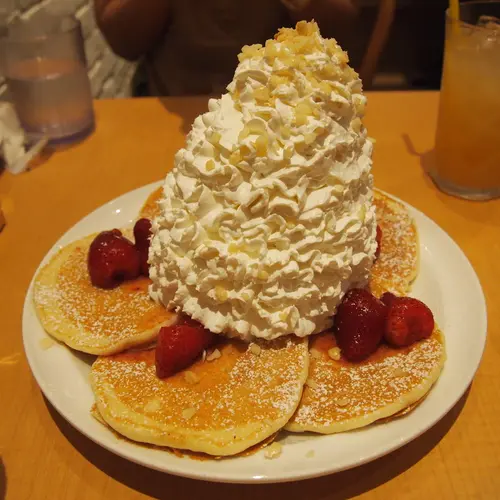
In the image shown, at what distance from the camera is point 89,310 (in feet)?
3.79

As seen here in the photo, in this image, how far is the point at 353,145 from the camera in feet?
3.57

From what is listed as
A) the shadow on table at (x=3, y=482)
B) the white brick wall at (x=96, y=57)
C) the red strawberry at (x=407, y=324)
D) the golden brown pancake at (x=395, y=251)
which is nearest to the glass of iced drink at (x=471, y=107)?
the golden brown pancake at (x=395, y=251)

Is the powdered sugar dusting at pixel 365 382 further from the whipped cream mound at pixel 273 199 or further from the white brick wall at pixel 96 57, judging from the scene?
the white brick wall at pixel 96 57

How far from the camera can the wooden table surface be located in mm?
939

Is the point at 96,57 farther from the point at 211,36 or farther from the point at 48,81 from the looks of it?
the point at 48,81

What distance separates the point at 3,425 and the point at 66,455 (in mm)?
151

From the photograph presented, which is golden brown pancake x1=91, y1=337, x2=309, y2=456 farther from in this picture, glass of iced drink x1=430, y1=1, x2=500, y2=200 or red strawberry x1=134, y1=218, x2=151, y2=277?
glass of iced drink x1=430, y1=1, x2=500, y2=200

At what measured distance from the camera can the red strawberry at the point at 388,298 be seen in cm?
111

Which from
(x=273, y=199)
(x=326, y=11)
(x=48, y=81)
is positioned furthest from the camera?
(x=326, y=11)

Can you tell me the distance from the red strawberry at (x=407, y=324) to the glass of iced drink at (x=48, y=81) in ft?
4.74

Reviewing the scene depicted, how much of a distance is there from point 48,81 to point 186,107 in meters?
0.53

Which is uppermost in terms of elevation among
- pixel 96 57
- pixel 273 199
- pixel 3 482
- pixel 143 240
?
pixel 273 199

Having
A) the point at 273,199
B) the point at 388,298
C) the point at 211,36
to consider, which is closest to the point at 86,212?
the point at 273,199

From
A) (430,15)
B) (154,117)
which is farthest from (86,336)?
(430,15)
